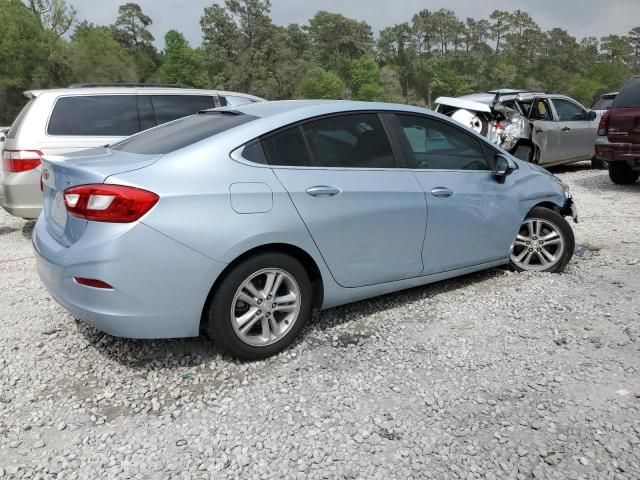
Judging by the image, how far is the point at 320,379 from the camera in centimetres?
302

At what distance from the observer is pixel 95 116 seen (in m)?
6.09

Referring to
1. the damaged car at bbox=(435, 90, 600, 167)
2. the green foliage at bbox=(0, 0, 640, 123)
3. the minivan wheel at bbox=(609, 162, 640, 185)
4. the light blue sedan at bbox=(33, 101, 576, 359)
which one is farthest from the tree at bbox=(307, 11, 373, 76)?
the light blue sedan at bbox=(33, 101, 576, 359)

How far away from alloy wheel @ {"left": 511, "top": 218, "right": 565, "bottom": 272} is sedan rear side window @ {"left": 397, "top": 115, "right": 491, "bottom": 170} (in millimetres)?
767

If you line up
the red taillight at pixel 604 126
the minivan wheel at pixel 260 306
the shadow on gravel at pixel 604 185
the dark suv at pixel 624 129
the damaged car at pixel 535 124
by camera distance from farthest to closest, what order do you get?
the damaged car at pixel 535 124 → the shadow on gravel at pixel 604 185 → the red taillight at pixel 604 126 → the dark suv at pixel 624 129 → the minivan wheel at pixel 260 306

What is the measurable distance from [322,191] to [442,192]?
106cm

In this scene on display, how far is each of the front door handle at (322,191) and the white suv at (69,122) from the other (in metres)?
3.71

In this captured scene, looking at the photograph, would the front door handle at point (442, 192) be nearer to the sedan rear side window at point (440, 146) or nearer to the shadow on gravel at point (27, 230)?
the sedan rear side window at point (440, 146)

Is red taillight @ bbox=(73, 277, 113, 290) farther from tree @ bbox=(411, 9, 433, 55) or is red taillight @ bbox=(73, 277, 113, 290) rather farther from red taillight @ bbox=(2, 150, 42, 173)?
tree @ bbox=(411, 9, 433, 55)

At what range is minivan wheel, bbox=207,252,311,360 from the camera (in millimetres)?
2939

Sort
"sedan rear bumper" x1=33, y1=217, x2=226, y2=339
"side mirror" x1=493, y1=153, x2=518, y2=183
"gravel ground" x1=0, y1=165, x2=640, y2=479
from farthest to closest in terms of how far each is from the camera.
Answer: "side mirror" x1=493, y1=153, x2=518, y2=183, "sedan rear bumper" x1=33, y1=217, x2=226, y2=339, "gravel ground" x1=0, y1=165, x2=640, y2=479

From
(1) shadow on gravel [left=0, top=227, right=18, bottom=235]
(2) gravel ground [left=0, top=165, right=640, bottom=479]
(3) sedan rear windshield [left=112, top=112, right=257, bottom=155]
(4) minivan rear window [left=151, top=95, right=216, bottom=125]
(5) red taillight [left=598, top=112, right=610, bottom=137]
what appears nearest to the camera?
(2) gravel ground [left=0, top=165, right=640, bottom=479]

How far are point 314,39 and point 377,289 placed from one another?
341 ft

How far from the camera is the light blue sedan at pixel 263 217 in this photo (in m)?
2.73

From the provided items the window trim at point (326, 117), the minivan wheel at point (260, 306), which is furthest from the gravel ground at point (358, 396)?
the window trim at point (326, 117)
